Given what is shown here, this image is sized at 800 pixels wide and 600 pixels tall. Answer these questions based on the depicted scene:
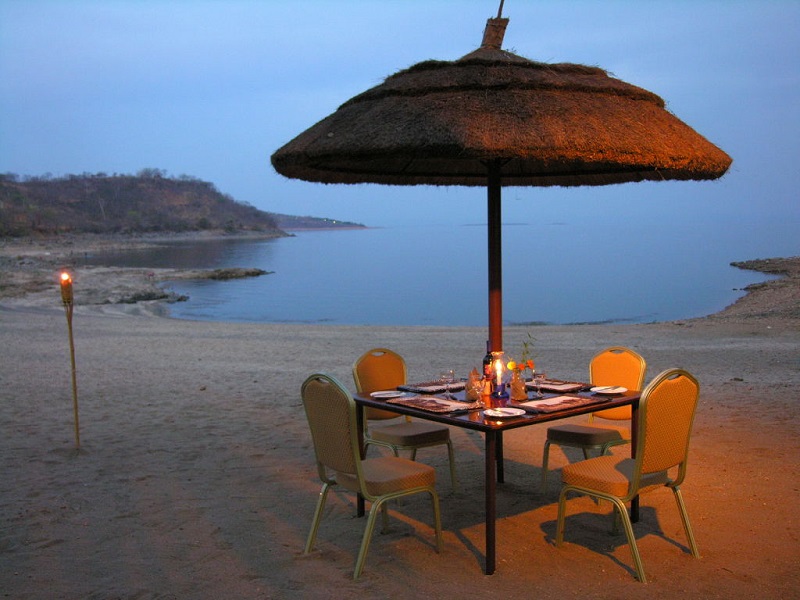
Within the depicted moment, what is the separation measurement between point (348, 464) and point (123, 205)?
107113 millimetres

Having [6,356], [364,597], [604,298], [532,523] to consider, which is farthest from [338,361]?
[604,298]

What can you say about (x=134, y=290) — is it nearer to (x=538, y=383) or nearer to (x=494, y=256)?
(x=494, y=256)

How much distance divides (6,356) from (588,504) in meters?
9.37

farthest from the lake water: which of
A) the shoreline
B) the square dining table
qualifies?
the square dining table

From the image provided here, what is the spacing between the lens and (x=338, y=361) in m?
11.7

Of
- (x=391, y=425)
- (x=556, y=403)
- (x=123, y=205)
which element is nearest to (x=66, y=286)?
(x=391, y=425)

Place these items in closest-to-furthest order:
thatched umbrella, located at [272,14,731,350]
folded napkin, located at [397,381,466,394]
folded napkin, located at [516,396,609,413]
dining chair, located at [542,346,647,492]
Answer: folded napkin, located at [516,396,609,413] < thatched umbrella, located at [272,14,731,350] < folded napkin, located at [397,381,466,394] < dining chair, located at [542,346,647,492]

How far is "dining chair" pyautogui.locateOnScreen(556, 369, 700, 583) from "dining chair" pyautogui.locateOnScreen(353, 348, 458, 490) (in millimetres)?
1060

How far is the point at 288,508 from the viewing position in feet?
15.0

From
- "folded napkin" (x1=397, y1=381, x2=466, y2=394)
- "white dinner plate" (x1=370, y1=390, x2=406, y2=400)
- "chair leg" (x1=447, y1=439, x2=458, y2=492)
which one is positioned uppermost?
"white dinner plate" (x1=370, y1=390, x2=406, y2=400)

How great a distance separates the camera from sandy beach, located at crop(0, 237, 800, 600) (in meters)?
3.53

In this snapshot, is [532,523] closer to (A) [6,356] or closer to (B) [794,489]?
(B) [794,489]

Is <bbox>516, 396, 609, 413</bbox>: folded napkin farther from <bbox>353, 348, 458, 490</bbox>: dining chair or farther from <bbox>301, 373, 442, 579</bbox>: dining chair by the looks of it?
<bbox>353, 348, 458, 490</bbox>: dining chair

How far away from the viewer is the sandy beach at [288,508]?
3.53m
